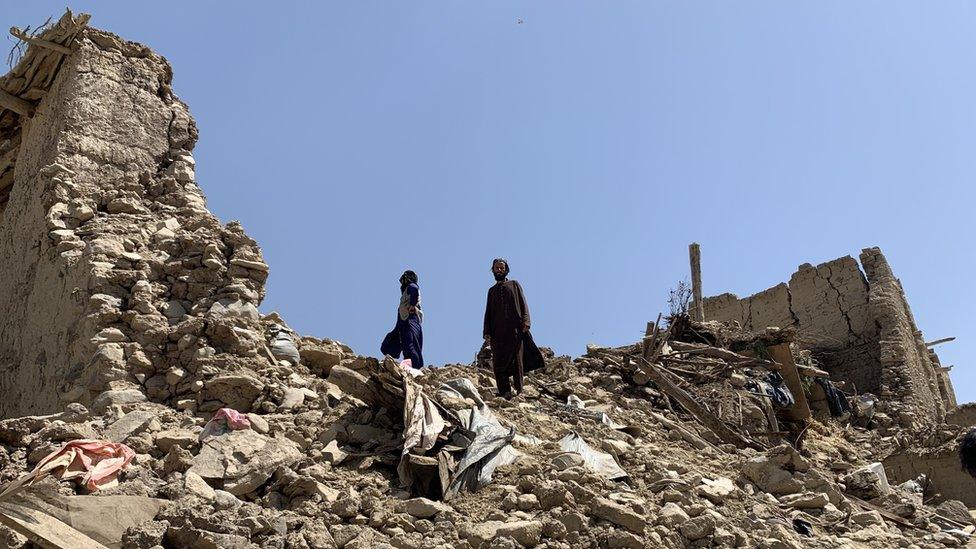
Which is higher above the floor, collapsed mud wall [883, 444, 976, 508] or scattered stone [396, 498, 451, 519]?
collapsed mud wall [883, 444, 976, 508]

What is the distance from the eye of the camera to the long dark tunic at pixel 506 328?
7414 mm

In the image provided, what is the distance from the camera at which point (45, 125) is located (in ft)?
22.2

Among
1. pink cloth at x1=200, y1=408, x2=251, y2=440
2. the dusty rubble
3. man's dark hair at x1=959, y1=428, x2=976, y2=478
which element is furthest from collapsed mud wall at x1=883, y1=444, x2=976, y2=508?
pink cloth at x1=200, y1=408, x2=251, y2=440

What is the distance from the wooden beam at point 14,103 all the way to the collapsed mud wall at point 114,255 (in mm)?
70

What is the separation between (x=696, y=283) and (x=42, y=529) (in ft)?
42.5

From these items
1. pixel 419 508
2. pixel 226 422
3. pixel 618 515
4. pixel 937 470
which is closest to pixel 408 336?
pixel 226 422

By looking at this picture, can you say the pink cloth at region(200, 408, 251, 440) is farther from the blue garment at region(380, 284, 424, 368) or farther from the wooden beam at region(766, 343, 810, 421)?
the wooden beam at region(766, 343, 810, 421)

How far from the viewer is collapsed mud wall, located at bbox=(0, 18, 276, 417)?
208 inches

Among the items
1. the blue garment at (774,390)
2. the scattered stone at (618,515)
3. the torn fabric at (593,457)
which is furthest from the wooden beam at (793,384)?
the scattered stone at (618,515)

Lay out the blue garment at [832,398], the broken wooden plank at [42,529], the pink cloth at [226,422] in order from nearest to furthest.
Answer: the broken wooden plank at [42,529] < the pink cloth at [226,422] < the blue garment at [832,398]

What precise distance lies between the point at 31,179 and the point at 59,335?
5.56ft

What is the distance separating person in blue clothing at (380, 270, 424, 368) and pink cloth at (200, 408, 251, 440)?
2590 mm

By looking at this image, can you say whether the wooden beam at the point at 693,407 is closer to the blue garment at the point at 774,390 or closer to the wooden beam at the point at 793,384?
the blue garment at the point at 774,390

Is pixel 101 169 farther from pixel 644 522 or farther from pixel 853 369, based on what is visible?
pixel 853 369
